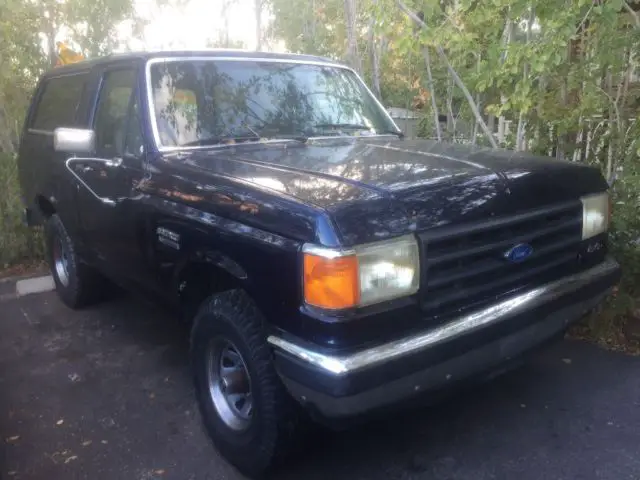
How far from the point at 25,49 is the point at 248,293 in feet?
19.7

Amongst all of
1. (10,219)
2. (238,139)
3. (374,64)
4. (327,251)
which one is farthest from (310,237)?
(10,219)

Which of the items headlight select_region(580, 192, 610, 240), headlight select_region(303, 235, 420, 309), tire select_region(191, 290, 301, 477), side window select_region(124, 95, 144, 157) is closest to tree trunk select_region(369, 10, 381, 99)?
side window select_region(124, 95, 144, 157)

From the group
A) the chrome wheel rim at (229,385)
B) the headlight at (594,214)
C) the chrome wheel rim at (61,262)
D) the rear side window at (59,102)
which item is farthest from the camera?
the chrome wheel rim at (61,262)

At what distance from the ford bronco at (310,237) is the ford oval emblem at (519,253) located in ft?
0.05

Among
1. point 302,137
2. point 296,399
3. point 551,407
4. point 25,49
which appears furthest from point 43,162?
point 551,407

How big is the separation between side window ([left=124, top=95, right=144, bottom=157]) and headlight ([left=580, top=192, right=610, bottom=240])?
8.00ft

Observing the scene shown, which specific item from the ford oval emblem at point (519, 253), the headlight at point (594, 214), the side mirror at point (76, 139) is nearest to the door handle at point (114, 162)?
the side mirror at point (76, 139)

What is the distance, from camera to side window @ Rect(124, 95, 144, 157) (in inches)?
135

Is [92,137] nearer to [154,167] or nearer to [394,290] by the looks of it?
[154,167]

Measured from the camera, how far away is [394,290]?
230cm

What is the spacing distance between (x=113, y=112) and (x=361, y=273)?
7.95 feet

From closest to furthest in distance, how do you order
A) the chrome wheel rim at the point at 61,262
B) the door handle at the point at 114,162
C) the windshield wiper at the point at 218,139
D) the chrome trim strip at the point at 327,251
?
the chrome trim strip at the point at 327,251
the windshield wiper at the point at 218,139
the door handle at the point at 114,162
the chrome wheel rim at the point at 61,262

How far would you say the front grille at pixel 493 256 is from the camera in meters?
2.41

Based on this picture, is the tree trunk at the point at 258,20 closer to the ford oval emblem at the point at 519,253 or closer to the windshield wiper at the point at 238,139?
the windshield wiper at the point at 238,139
